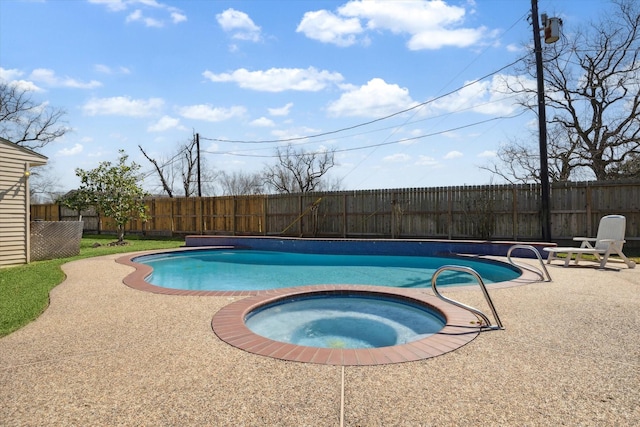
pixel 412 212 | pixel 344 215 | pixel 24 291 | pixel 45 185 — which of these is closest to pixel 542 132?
pixel 412 212

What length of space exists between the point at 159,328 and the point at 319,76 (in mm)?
14748

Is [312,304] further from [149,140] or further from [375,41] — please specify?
[149,140]

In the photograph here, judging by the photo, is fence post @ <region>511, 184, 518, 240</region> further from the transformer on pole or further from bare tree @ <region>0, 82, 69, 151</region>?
bare tree @ <region>0, 82, 69, 151</region>

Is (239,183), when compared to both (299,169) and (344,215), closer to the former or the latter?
(299,169)

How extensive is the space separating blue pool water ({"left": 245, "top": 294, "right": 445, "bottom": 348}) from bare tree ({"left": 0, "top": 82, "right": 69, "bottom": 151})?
31.1m

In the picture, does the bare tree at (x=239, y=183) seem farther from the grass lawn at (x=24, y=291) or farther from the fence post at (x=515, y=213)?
the grass lawn at (x=24, y=291)

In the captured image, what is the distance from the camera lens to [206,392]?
245cm

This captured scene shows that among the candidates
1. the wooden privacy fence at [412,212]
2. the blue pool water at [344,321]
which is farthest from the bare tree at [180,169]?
the blue pool water at [344,321]

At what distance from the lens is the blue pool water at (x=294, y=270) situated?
738 cm

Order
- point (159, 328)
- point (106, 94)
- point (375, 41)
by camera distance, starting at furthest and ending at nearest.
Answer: point (106, 94) < point (375, 41) < point (159, 328)

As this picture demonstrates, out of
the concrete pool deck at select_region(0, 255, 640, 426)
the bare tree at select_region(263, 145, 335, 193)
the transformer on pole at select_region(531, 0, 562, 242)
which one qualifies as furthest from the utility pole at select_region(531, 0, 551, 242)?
the bare tree at select_region(263, 145, 335, 193)

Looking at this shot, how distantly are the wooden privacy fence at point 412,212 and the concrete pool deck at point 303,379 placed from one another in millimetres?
8035

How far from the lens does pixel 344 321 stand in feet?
15.1

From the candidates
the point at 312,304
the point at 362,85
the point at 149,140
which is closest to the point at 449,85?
the point at 362,85
